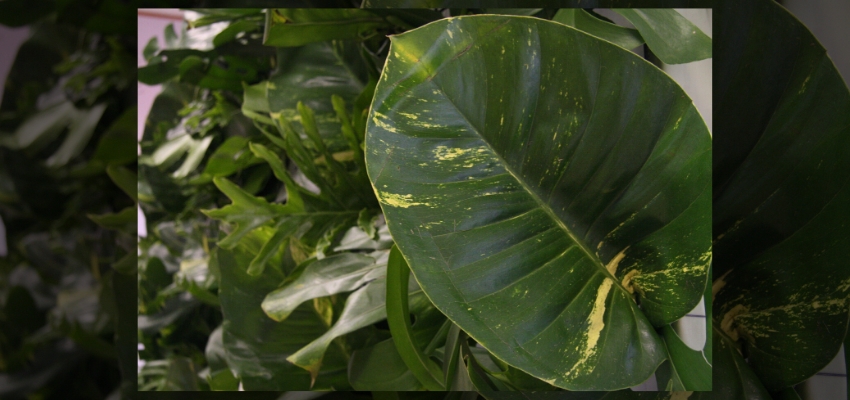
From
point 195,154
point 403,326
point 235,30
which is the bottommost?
point 403,326

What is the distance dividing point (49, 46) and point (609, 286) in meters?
0.47

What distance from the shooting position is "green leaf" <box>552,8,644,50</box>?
Answer: 1.40 feet

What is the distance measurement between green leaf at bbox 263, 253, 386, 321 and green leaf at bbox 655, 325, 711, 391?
0.26 m

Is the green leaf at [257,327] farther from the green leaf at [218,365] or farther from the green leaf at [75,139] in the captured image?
the green leaf at [75,139]

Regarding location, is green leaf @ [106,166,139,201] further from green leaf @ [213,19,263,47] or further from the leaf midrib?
the leaf midrib

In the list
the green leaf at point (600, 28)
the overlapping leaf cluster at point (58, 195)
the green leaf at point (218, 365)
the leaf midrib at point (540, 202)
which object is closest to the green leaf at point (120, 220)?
the overlapping leaf cluster at point (58, 195)

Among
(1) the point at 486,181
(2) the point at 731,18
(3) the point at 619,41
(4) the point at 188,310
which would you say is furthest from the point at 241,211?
(2) the point at 731,18

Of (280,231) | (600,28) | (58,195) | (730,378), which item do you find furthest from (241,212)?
(730,378)

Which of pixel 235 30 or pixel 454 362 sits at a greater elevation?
pixel 235 30

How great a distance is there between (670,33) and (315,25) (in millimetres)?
326

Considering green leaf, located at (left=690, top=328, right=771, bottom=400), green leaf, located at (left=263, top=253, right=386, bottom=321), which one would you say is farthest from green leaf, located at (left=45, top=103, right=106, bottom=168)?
green leaf, located at (left=690, top=328, right=771, bottom=400)

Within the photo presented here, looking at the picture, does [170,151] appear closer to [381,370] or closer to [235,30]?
[235,30]

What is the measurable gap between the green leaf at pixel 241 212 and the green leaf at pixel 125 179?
3.0 inches

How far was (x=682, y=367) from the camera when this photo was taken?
0.44 meters
